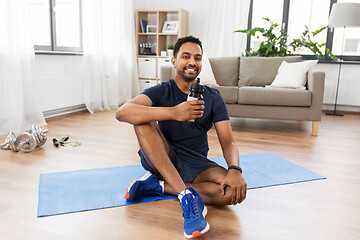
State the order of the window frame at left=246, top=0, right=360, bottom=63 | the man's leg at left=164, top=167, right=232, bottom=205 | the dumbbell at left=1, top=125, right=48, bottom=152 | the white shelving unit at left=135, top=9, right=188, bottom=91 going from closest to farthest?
the man's leg at left=164, top=167, right=232, bottom=205 < the dumbbell at left=1, top=125, right=48, bottom=152 < the window frame at left=246, top=0, right=360, bottom=63 < the white shelving unit at left=135, top=9, right=188, bottom=91

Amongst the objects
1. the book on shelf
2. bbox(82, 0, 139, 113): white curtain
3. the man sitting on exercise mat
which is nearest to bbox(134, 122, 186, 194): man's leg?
the man sitting on exercise mat

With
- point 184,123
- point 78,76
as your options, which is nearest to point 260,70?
point 78,76

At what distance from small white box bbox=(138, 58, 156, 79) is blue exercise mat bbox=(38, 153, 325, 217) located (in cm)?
304

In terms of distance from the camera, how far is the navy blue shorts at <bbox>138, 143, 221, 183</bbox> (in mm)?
1600

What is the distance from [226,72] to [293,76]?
75cm

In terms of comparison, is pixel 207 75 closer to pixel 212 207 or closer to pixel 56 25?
pixel 56 25

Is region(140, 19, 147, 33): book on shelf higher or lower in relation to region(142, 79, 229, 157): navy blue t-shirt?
higher

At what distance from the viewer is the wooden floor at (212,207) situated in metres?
→ 1.35

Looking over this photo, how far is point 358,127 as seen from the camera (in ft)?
12.2

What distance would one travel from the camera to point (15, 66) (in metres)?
2.89

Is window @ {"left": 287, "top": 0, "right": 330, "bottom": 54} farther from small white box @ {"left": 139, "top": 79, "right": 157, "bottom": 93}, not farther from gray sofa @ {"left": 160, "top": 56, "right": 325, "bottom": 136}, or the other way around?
small white box @ {"left": 139, "top": 79, "right": 157, "bottom": 93}

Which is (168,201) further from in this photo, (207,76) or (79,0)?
(79,0)

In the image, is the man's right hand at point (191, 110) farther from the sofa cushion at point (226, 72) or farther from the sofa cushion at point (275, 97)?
the sofa cushion at point (226, 72)

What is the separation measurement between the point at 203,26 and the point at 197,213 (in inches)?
175
